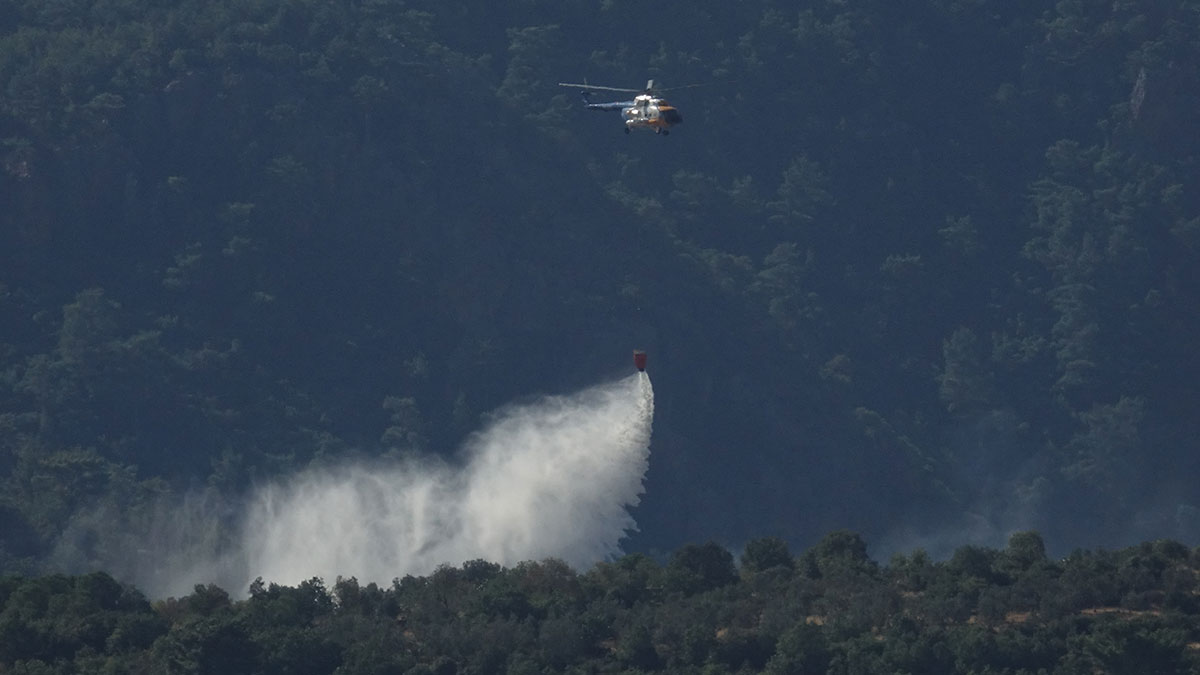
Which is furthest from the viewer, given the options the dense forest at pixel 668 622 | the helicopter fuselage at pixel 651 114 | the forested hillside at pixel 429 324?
the forested hillside at pixel 429 324

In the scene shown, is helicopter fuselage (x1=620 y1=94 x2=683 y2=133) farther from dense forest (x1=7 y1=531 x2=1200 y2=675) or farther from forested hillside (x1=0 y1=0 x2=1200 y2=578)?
forested hillside (x1=0 y1=0 x2=1200 y2=578)

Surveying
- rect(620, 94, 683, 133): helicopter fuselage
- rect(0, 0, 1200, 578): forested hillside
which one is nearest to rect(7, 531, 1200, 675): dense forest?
rect(620, 94, 683, 133): helicopter fuselage

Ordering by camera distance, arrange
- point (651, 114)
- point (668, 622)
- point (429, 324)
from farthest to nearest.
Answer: point (429, 324) < point (651, 114) < point (668, 622)

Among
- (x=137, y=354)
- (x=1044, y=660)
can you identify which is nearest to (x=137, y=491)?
(x=137, y=354)

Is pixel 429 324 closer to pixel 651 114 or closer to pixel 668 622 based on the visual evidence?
pixel 651 114

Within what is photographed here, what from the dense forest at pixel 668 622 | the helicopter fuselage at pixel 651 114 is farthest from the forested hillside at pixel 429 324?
the dense forest at pixel 668 622

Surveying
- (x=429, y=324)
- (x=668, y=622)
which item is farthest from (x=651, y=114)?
(x=429, y=324)

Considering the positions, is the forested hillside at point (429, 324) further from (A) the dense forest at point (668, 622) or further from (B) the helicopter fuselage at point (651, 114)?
(A) the dense forest at point (668, 622)

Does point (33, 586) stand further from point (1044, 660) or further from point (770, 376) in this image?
point (770, 376)
